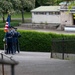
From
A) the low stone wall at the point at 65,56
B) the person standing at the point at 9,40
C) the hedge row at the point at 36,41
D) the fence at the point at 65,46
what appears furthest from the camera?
the hedge row at the point at 36,41

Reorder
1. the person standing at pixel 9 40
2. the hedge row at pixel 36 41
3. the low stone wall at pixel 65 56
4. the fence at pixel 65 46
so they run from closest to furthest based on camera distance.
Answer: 1. the low stone wall at pixel 65 56
2. the fence at pixel 65 46
3. the person standing at pixel 9 40
4. the hedge row at pixel 36 41

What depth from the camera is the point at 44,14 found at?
60.3 metres

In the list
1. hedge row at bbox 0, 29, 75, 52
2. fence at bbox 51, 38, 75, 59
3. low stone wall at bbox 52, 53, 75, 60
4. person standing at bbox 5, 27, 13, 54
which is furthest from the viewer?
Result: hedge row at bbox 0, 29, 75, 52

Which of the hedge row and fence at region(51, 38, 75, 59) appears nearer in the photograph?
fence at region(51, 38, 75, 59)

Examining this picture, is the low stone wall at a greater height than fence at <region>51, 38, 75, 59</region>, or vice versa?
fence at <region>51, 38, 75, 59</region>

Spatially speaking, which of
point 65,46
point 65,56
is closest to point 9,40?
point 65,46

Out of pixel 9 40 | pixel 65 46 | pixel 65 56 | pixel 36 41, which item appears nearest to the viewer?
pixel 65 56

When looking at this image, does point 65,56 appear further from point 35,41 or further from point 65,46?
point 35,41

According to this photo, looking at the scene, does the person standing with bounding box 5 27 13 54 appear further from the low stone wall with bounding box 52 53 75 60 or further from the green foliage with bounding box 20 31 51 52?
the green foliage with bounding box 20 31 51 52

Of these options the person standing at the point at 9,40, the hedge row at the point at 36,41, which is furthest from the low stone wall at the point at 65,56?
the hedge row at the point at 36,41

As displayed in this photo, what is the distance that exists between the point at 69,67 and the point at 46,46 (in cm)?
1225

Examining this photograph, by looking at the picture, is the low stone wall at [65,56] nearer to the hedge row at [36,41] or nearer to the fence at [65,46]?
the fence at [65,46]

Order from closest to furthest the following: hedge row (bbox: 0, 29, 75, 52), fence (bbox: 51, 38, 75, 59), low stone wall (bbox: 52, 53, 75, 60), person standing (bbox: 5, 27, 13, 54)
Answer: low stone wall (bbox: 52, 53, 75, 60)
fence (bbox: 51, 38, 75, 59)
person standing (bbox: 5, 27, 13, 54)
hedge row (bbox: 0, 29, 75, 52)

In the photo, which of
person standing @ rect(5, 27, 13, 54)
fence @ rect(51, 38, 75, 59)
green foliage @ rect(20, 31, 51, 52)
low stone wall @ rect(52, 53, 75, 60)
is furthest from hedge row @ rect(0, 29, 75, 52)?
fence @ rect(51, 38, 75, 59)
